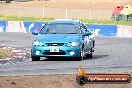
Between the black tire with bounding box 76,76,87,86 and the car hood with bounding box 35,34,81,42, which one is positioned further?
the car hood with bounding box 35,34,81,42

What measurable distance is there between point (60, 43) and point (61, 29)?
4.03ft

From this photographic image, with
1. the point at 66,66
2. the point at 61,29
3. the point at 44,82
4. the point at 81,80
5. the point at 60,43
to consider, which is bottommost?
the point at 66,66

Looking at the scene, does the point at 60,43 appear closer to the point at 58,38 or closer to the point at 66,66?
the point at 58,38

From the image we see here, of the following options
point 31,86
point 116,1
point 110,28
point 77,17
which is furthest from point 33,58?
point 116,1

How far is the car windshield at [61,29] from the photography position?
70.7 feet

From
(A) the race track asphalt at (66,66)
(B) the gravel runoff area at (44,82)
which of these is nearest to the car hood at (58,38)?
(A) the race track asphalt at (66,66)

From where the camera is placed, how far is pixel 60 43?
20547 millimetres

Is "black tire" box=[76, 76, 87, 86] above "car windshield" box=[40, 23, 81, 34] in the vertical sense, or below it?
below

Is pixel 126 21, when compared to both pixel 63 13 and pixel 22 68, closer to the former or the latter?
pixel 63 13

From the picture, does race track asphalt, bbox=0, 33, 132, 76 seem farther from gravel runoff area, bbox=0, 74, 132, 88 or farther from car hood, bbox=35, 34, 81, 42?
gravel runoff area, bbox=0, 74, 132, 88

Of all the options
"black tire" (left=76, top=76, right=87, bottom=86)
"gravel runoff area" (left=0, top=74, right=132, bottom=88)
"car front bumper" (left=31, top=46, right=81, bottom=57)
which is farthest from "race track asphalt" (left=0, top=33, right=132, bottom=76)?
"black tire" (left=76, top=76, right=87, bottom=86)

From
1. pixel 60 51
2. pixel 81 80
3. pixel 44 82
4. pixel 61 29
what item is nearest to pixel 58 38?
pixel 60 51

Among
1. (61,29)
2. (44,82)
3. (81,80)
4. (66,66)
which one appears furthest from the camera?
(61,29)

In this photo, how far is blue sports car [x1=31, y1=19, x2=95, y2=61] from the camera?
67.4 ft
